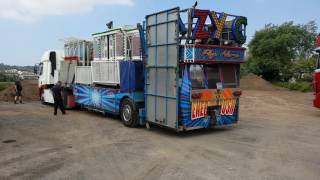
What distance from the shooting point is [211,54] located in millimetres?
11859

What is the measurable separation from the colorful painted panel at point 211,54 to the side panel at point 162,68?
1.07ft

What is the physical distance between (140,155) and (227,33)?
5.39 metres

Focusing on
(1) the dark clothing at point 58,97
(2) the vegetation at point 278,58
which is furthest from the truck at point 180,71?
(2) the vegetation at point 278,58

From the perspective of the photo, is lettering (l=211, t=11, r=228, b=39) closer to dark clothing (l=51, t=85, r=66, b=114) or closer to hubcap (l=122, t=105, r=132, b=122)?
hubcap (l=122, t=105, r=132, b=122)

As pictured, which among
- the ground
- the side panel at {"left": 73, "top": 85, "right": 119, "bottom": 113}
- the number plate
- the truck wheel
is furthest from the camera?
the side panel at {"left": 73, "top": 85, "right": 119, "bottom": 113}

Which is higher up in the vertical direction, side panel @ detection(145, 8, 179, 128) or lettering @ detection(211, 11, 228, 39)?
lettering @ detection(211, 11, 228, 39)

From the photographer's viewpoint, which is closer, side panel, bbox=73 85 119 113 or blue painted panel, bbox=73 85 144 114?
blue painted panel, bbox=73 85 144 114

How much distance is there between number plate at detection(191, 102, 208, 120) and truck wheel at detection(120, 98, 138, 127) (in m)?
2.51

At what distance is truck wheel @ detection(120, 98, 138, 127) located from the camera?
13570mm

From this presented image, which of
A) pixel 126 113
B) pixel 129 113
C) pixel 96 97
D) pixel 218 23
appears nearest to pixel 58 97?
pixel 96 97

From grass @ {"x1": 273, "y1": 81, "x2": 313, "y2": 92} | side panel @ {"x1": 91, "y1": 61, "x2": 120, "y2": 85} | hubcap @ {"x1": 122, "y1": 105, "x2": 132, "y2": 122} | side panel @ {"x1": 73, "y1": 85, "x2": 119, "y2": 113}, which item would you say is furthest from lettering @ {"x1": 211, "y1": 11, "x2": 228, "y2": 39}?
grass @ {"x1": 273, "y1": 81, "x2": 313, "y2": 92}

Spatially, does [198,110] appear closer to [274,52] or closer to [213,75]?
[213,75]

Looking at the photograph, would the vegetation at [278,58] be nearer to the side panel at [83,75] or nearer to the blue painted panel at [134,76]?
the side panel at [83,75]

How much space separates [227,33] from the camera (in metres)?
12.7
